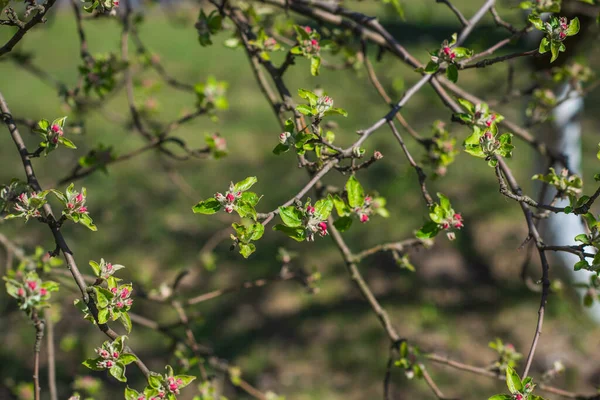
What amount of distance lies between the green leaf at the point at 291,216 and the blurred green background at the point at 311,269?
1452 millimetres

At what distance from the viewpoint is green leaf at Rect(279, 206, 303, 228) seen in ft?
3.89

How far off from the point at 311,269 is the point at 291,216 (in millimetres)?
2208

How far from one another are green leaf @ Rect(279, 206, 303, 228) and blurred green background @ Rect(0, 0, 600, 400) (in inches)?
57.2

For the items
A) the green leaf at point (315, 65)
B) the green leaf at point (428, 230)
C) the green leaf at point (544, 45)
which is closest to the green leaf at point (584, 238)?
the green leaf at point (428, 230)

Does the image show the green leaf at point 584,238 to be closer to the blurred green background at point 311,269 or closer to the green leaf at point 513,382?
the green leaf at point 513,382

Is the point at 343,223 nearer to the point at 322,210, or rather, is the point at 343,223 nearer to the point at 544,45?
the point at 322,210

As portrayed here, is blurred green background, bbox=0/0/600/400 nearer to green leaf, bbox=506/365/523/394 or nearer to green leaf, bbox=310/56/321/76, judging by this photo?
green leaf, bbox=310/56/321/76

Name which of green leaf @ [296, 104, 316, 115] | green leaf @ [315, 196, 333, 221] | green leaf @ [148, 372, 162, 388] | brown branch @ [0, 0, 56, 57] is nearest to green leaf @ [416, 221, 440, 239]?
green leaf @ [315, 196, 333, 221]

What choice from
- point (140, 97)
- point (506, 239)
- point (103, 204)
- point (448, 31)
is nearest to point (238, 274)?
point (103, 204)

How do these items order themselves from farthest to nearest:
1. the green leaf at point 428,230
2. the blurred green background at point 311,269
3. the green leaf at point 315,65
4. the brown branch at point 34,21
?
the blurred green background at point 311,269 → the green leaf at point 315,65 → the green leaf at point 428,230 → the brown branch at point 34,21

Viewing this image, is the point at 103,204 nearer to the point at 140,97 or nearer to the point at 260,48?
the point at 140,97

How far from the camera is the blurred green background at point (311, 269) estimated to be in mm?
3469

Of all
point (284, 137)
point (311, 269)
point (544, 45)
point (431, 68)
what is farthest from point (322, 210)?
point (311, 269)

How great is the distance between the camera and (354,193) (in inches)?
52.0
